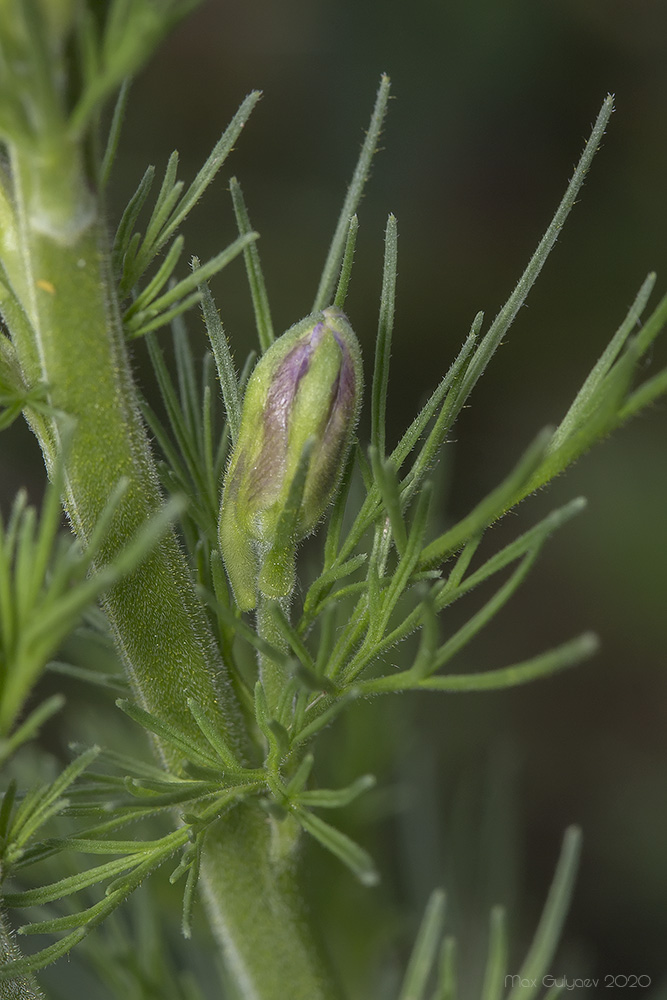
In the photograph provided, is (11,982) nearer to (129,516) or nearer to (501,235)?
(129,516)

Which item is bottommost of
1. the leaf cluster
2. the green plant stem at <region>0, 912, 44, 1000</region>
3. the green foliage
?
the leaf cluster

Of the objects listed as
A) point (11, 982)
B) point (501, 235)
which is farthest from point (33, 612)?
point (501, 235)

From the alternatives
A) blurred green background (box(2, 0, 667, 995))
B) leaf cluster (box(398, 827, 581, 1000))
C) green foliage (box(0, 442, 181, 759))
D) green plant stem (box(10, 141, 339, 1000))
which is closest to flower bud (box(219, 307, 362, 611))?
green plant stem (box(10, 141, 339, 1000))

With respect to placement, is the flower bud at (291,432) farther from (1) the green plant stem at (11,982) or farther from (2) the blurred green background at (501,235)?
(2) the blurred green background at (501,235)

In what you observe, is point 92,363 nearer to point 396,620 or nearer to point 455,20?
point 396,620

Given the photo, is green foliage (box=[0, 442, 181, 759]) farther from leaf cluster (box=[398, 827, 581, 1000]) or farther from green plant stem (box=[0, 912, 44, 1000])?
leaf cluster (box=[398, 827, 581, 1000])

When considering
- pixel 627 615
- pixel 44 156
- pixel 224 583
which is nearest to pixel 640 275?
pixel 627 615
